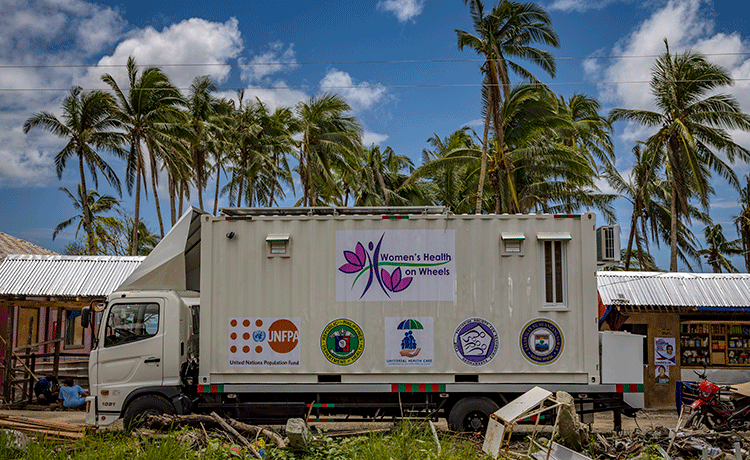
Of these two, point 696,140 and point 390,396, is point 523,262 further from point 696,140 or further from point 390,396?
point 696,140

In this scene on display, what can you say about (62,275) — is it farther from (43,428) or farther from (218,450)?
(218,450)

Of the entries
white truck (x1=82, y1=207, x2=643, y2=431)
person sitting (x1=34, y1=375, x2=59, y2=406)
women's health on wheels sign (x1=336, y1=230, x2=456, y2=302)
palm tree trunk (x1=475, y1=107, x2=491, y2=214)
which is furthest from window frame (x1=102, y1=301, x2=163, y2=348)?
palm tree trunk (x1=475, y1=107, x2=491, y2=214)

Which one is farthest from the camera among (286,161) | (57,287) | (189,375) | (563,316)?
(286,161)

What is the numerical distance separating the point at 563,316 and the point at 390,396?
8.54 ft

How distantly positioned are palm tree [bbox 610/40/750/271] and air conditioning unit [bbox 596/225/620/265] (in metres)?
13.8

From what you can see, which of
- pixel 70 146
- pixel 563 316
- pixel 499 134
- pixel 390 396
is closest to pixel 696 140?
pixel 499 134

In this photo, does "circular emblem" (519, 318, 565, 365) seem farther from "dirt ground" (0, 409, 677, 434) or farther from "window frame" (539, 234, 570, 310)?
"dirt ground" (0, 409, 677, 434)

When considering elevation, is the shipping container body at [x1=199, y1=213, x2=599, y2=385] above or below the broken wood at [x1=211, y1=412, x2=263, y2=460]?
above

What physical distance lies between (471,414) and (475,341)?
3.39 ft

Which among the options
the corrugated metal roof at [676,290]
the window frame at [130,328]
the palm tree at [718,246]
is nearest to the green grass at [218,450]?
the window frame at [130,328]

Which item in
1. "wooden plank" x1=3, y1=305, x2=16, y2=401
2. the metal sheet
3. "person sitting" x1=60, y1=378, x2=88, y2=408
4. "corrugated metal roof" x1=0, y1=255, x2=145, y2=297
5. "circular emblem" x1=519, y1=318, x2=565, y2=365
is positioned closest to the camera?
the metal sheet

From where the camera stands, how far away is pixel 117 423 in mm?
8586

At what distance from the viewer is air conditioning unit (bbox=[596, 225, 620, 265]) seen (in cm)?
840

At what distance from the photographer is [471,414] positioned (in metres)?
8.45
